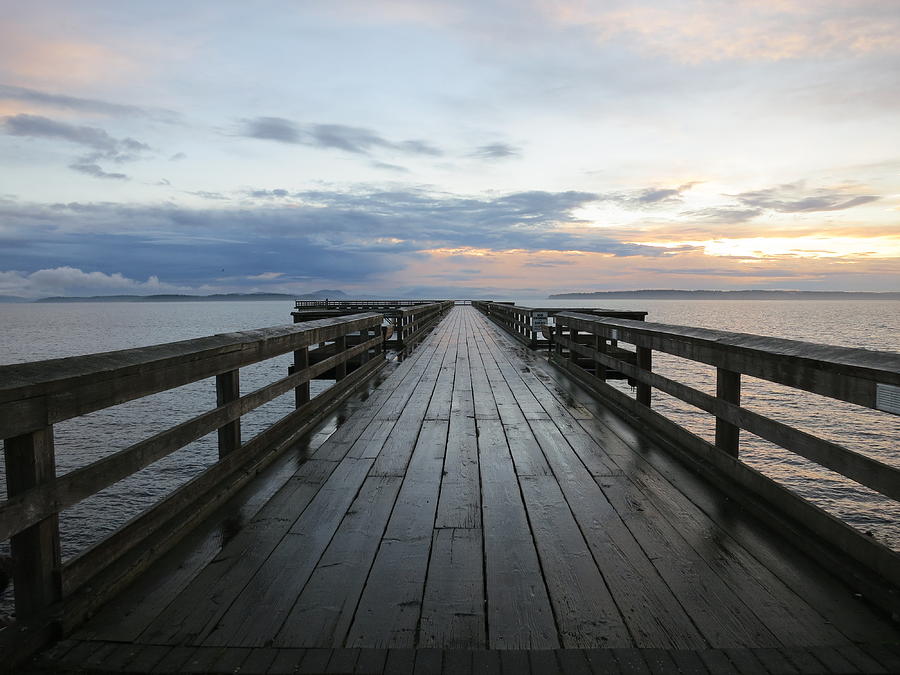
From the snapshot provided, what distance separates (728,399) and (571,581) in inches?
78.4

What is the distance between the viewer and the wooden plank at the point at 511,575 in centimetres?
201

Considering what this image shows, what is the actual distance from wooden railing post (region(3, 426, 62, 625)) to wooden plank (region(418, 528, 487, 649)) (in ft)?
4.90

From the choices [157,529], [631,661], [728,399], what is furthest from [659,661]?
[157,529]

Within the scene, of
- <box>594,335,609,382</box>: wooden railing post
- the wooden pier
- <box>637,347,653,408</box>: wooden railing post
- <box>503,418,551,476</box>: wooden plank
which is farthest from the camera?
<box>594,335,609,382</box>: wooden railing post

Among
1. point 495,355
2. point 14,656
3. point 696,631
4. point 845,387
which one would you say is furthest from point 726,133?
Result: point 14,656

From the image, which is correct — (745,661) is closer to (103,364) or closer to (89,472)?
(89,472)

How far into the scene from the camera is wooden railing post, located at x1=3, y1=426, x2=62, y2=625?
6.44 feet

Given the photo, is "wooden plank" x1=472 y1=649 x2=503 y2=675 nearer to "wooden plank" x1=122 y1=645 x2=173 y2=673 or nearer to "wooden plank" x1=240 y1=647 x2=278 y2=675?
"wooden plank" x1=240 y1=647 x2=278 y2=675

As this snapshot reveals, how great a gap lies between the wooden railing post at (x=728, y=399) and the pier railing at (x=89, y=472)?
11.4 feet

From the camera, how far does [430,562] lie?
2621 mm

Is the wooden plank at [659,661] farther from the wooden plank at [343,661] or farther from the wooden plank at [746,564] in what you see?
the wooden plank at [343,661]

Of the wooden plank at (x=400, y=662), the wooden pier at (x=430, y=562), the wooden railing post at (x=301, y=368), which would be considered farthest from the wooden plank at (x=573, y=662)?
the wooden railing post at (x=301, y=368)

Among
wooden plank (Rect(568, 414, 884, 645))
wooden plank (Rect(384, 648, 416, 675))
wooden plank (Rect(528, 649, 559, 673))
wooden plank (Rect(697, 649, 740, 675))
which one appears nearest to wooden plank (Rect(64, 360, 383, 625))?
wooden plank (Rect(384, 648, 416, 675))

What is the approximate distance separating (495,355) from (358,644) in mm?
11039
